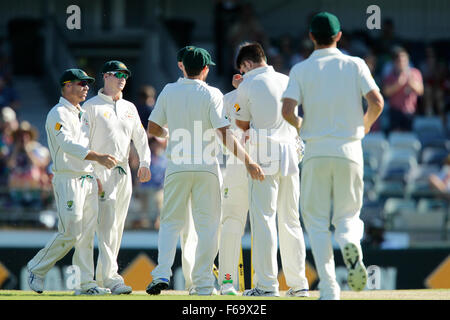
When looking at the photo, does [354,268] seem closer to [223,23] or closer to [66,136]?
[66,136]

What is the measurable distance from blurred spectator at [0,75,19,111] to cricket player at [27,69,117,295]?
31.5ft

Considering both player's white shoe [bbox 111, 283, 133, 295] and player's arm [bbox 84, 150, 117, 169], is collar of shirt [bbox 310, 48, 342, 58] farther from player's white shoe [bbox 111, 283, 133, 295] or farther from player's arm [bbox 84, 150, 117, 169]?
player's white shoe [bbox 111, 283, 133, 295]

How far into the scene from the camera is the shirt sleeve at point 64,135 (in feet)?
31.5

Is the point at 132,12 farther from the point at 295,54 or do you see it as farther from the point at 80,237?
the point at 80,237

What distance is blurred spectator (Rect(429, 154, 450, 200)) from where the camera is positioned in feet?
52.3

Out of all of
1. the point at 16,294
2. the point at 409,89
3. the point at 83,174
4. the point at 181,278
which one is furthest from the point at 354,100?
the point at 409,89

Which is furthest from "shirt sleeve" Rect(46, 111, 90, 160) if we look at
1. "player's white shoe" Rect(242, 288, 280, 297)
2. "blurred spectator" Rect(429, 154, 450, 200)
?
"blurred spectator" Rect(429, 154, 450, 200)

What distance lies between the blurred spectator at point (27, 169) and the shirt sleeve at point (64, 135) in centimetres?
573

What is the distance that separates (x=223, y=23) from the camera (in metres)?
20.3

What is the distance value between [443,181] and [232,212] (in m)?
6.98

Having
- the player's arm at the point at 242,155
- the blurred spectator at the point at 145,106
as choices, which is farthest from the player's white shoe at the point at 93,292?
the blurred spectator at the point at 145,106

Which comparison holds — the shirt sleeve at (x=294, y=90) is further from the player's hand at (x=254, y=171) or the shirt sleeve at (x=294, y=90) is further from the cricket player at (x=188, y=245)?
the cricket player at (x=188, y=245)

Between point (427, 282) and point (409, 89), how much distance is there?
14.9ft

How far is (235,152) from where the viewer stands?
9.43 metres
